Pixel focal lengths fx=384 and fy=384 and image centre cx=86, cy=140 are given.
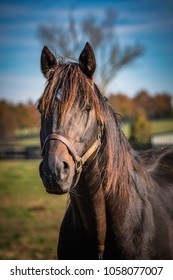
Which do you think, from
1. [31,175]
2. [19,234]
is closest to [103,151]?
[19,234]

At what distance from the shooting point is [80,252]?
1906 millimetres

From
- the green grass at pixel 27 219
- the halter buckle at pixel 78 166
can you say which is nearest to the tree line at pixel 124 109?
the green grass at pixel 27 219

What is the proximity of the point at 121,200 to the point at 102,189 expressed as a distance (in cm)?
13

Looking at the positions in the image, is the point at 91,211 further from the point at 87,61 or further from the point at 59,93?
the point at 87,61

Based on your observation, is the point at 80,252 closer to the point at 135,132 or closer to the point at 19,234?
the point at 19,234

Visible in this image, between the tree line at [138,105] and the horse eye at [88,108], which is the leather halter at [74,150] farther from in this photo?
the tree line at [138,105]

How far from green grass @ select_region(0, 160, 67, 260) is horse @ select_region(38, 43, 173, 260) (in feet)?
2.85

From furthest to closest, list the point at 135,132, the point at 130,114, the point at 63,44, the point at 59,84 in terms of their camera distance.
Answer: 1. the point at 130,114
2. the point at 135,132
3. the point at 63,44
4. the point at 59,84

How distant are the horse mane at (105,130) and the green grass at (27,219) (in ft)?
3.09

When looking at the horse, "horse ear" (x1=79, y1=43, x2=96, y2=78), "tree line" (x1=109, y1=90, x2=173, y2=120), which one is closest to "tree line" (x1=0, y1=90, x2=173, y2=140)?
"tree line" (x1=109, y1=90, x2=173, y2=120)

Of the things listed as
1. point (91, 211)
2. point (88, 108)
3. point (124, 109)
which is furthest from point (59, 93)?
point (124, 109)

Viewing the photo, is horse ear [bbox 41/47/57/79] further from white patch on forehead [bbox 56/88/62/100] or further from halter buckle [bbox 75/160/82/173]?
halter buckle [bbox 75/160/82/173]

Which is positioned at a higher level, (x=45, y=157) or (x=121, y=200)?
(x=45, y=157)

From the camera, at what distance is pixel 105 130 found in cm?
179
